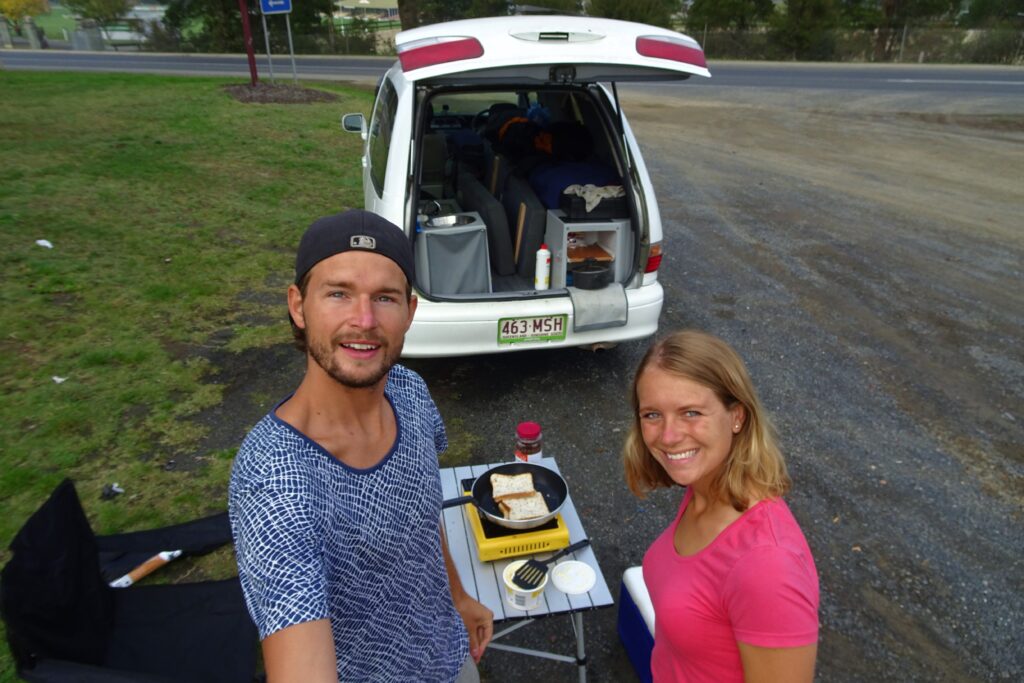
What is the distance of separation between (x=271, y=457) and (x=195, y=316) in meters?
4.37

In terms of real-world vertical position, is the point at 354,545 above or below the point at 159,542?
above

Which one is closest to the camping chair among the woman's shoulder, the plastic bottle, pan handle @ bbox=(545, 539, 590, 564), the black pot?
pan handle @ bbox=(545, 539, 590, 564)

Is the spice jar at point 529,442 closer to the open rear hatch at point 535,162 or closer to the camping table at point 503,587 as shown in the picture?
the camping table at point 503,587

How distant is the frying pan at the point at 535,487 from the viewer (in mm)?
2295

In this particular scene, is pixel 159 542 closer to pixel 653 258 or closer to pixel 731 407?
pixel 731 407

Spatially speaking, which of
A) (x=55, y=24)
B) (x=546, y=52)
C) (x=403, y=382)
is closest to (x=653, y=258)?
(x=546, y=52)

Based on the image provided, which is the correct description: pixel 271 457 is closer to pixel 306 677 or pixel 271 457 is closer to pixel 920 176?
pixel 306 677

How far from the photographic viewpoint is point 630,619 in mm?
2520

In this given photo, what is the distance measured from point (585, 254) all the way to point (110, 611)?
3211 mm

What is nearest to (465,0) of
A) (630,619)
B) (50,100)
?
(50,100)

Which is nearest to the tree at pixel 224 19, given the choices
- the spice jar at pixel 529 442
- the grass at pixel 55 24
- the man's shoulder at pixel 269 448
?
the grass at pixel 55 24

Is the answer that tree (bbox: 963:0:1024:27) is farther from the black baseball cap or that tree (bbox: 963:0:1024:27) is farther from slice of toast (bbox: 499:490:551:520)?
the black baseball cap

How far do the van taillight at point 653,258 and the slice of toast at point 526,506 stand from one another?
2147mm

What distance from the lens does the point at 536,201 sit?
456 cm
